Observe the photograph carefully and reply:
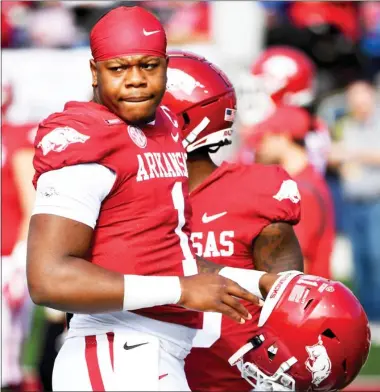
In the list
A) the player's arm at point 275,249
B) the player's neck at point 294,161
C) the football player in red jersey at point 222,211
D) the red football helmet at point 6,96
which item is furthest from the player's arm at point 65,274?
the red football helmet at point 6,96

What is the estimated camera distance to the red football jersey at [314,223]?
6066 millimetres

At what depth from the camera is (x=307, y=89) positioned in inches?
332

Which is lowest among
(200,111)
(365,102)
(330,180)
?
(330,180)

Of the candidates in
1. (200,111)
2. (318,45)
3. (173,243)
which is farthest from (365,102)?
(173,243)

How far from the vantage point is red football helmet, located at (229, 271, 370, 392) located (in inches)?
137

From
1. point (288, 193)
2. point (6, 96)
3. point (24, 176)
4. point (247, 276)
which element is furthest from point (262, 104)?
point (247, 276)

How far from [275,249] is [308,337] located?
669mm

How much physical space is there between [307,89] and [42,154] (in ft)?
17.4

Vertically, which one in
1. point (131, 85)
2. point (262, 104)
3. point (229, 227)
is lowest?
point (262, 104)

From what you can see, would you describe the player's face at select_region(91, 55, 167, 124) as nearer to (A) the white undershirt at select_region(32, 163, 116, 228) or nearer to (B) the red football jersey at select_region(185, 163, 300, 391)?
(A) the white undershirt at select_region(32, 163, 116, 228)

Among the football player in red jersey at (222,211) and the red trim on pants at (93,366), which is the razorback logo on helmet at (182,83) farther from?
the red trim on pants at (93,366)

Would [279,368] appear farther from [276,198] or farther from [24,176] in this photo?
[24,176]

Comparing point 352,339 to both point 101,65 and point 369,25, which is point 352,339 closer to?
point 101,65

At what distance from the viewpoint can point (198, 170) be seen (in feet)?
14.2
